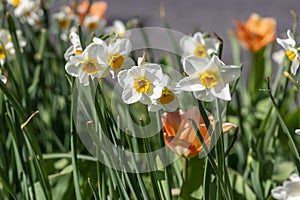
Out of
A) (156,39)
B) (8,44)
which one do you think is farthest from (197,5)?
(8,44)

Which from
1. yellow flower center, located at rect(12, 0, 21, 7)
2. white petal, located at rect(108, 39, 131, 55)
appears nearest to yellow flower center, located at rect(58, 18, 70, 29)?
yellow flower center, located at rect(12, 0, 21, 7)

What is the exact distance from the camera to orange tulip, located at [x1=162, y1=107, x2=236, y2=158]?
61 cm

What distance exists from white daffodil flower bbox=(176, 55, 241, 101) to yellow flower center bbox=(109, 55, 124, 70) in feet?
0.22

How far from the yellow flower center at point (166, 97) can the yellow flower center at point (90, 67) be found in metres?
0.06

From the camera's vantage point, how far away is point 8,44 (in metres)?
0.85

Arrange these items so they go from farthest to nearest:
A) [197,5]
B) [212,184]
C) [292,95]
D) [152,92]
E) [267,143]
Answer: [197,5], [292,95], [267,143], [212,184], [152,92]

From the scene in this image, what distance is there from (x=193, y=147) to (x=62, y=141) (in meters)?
0.47

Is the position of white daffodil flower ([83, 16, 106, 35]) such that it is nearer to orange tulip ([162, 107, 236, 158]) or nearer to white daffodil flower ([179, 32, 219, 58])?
white daffodil flower ([179, 32, 219, 58])

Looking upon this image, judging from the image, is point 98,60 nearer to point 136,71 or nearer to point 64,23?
point 136,71

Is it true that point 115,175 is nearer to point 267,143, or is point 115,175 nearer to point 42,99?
point 267,143

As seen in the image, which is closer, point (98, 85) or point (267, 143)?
point (98, 85)

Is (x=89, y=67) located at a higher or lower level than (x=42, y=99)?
higher

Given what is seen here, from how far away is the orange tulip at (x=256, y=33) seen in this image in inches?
49.4

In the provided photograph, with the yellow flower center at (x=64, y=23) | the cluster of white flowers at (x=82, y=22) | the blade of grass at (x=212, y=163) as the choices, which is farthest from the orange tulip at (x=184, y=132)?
the yellow flower center at (x=64, y=23)
